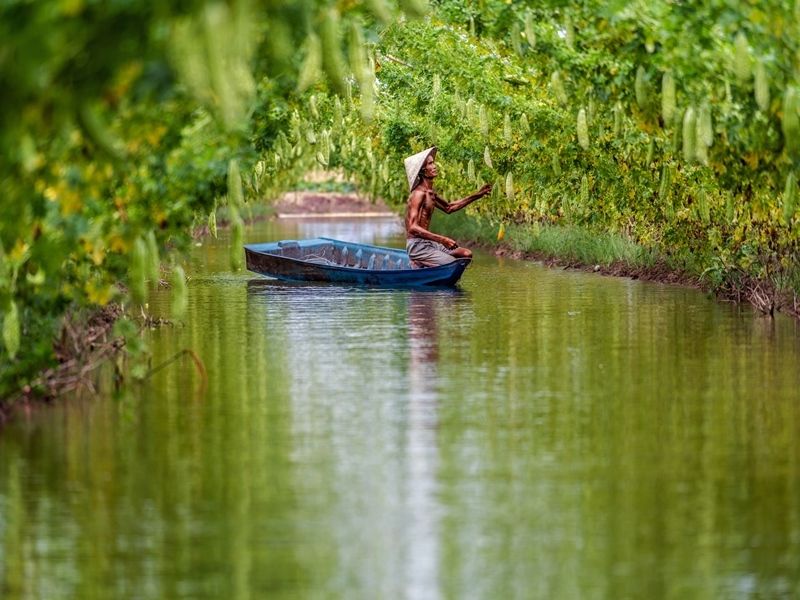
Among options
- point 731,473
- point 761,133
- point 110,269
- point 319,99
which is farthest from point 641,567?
point 319,99

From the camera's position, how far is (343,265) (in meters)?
38.5

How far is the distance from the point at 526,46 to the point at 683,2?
187 inches

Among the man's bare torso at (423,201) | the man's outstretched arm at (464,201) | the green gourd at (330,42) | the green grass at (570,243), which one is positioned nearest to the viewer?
the green gourd at (330,42)

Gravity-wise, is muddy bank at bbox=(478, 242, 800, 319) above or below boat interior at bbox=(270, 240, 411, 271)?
below

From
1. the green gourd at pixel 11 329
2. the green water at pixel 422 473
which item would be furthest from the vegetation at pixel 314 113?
the green water at pixel 422 473

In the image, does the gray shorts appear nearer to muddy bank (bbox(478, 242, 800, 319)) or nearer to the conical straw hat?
→ the conical straw hat

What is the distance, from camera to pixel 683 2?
17328 millimetres

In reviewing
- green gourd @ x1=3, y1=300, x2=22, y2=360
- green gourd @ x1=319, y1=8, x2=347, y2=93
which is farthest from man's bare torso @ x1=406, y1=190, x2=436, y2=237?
green gourd @ x1=319, y1=8, x2=347, y2=93

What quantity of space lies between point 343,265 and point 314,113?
526 inches

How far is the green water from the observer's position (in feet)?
31.5

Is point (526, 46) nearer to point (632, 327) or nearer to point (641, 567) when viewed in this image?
point (632, 327)

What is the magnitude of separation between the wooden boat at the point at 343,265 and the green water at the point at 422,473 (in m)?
10.6

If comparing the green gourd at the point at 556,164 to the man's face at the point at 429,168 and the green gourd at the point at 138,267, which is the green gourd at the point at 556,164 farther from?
the green gourd at the point at 138,267

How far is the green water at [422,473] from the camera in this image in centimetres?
960
